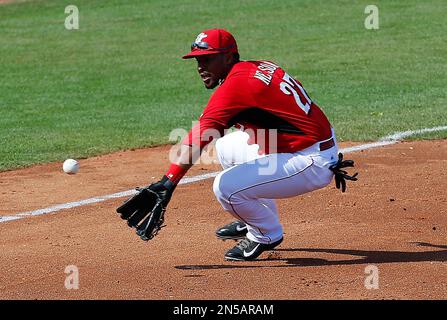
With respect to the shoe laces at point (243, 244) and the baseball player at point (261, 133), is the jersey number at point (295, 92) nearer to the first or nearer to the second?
the baseball player at point (261, 133)

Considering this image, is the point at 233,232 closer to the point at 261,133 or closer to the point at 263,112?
the point at 261,133

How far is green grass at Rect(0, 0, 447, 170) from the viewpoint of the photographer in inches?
496

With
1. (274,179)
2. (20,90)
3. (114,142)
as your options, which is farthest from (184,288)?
(20,90)

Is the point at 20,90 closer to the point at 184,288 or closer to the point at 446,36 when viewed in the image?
the point at 446,36

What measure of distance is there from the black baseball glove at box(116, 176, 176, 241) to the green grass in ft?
15.0

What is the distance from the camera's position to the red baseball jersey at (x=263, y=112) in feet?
21.0

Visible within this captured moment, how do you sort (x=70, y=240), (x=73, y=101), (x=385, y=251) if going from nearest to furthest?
1. (x=385, y=251)
2. (x=70, y=240)
3. (x=73, y=101)

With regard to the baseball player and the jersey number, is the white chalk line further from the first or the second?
the jersey number

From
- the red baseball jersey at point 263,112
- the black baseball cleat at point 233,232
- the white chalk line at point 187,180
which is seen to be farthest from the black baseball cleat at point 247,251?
the white chalk line at point 187,180

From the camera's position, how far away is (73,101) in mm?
14852

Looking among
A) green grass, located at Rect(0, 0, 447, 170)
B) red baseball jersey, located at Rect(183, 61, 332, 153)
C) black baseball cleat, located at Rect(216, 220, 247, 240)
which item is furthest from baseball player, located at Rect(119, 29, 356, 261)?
green grass, located at Rect(0, 0, 447, 170)

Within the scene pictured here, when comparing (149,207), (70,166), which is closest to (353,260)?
(149,207)

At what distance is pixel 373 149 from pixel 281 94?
462 centimetres

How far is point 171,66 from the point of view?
17.2 m
